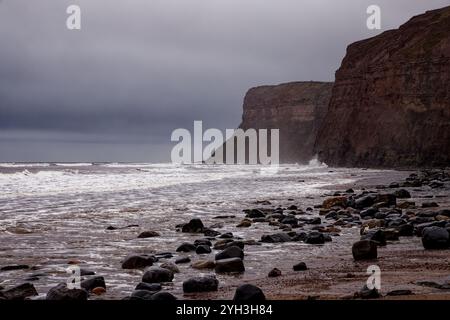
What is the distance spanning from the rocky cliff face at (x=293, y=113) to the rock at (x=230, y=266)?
450 feet

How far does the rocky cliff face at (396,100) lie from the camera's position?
198 feet

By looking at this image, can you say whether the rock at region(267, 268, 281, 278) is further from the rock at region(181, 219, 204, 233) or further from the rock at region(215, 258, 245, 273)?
the rock at region(181, 219, 204, 233)

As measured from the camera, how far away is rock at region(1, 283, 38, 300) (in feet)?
19.6

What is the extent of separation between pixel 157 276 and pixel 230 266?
3.96ft

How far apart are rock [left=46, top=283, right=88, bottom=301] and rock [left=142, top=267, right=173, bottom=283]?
4.09 feet

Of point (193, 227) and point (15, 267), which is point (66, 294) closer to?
point (15, 267)

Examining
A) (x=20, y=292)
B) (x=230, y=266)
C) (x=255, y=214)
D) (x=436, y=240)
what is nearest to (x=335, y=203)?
(x=255, y=214)

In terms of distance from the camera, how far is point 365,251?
27.2 feet

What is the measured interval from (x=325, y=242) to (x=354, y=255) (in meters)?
2.02

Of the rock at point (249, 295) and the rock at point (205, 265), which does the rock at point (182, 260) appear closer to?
the rock at point (205, 265)

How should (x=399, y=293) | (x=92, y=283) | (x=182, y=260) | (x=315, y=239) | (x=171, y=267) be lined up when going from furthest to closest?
(x=315, y=239)
(x=182, y=260)
(x=171, y=267)
(x=92, y=283)
(x=399, y=293)

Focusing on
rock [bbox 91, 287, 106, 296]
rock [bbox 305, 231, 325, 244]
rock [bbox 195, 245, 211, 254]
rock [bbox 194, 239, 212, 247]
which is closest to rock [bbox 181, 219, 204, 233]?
rock [bbox 194, 239, 212, 247]

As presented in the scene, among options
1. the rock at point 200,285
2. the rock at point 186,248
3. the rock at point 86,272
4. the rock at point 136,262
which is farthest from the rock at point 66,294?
the rock at point 186,248
